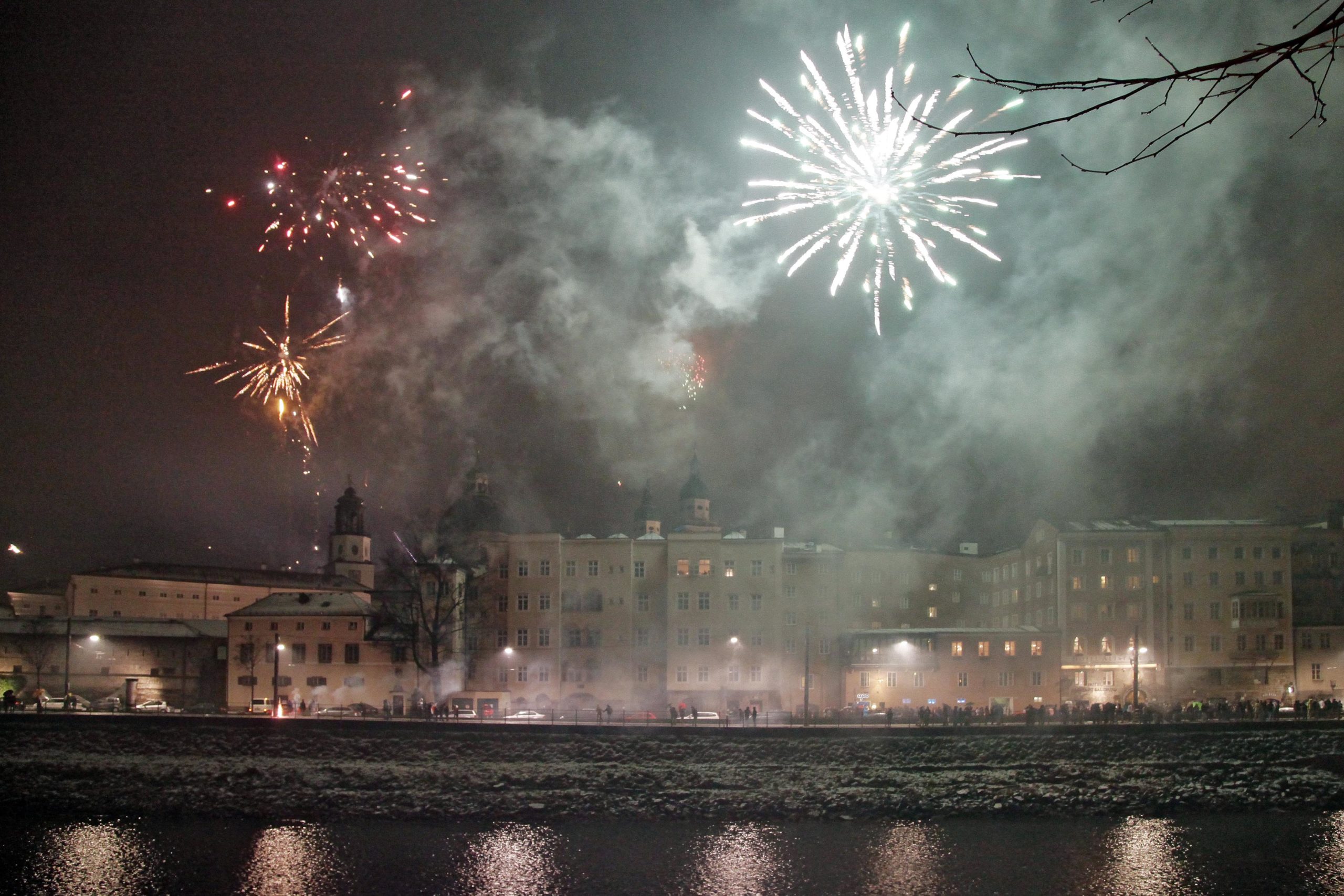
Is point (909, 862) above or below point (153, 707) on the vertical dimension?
below

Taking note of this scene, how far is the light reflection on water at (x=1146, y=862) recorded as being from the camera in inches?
1040

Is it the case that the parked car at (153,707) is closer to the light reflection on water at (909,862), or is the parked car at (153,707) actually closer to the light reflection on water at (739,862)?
the light reflection on water at (739,862)

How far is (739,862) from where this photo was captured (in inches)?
1147

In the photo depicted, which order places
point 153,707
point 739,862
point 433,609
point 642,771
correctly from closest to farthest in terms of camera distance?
point 739,862 → point 642,771 → point 153,707 → point 433,609

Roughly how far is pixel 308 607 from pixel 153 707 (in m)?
10.3

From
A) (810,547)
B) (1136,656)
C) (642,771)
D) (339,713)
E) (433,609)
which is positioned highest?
(810,547)

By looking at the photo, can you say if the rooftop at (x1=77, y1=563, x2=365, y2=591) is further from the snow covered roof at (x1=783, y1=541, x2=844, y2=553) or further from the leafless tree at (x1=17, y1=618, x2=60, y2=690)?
the snow covered roof at (x1=783, y1=541, x2=844, y2=553)

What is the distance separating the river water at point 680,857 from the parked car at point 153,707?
53.6 feet

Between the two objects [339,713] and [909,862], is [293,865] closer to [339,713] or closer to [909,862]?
[909,862]

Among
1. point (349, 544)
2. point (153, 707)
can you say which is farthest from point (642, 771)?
point (349, 544)

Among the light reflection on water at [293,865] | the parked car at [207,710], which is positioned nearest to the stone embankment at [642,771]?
the light reflection on water at [293,865]

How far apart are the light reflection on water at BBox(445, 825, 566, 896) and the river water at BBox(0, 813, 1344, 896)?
73mm

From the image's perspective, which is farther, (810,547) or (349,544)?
(349,544)

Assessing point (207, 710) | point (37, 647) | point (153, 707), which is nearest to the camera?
point (207, 710)
